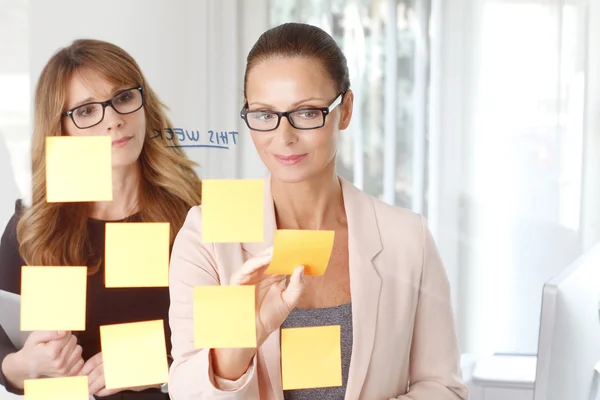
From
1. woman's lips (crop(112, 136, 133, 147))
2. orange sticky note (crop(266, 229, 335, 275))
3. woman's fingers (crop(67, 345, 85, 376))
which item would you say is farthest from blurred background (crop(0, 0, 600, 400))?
woman's fingers (crop(67, 345, 85, 376))

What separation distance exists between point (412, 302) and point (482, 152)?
460 millimetres

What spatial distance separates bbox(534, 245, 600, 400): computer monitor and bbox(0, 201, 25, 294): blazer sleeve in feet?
3.51

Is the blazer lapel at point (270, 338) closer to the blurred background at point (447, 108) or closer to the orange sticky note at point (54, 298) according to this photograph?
the blurred background at point (447, 108)

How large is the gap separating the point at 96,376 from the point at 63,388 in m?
0.08

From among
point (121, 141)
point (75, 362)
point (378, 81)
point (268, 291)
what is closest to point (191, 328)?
point (268, 291)

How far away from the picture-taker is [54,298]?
154 centimetres

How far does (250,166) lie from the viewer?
1.57 metres

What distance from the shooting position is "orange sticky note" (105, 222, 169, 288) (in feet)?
4.99

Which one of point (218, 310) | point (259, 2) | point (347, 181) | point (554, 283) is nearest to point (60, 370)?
point (218, 310)

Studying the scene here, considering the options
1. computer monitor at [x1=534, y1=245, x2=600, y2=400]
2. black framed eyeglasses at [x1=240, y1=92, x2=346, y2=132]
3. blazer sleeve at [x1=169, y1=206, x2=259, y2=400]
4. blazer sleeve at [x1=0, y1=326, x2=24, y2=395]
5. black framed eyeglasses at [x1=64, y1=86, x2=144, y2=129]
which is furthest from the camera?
blazer sleeve at [x1=0, y1=326, x2=24, y2=395]

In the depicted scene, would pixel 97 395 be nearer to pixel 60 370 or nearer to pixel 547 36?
pixel 60 370

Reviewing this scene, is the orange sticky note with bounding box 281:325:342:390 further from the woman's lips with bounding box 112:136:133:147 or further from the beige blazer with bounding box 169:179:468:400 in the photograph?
the woman's lips with bounding box 112:136:133:147

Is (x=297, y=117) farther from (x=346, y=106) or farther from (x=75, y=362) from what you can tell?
(x=75, y=362)

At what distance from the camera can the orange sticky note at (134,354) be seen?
60.7 inches
